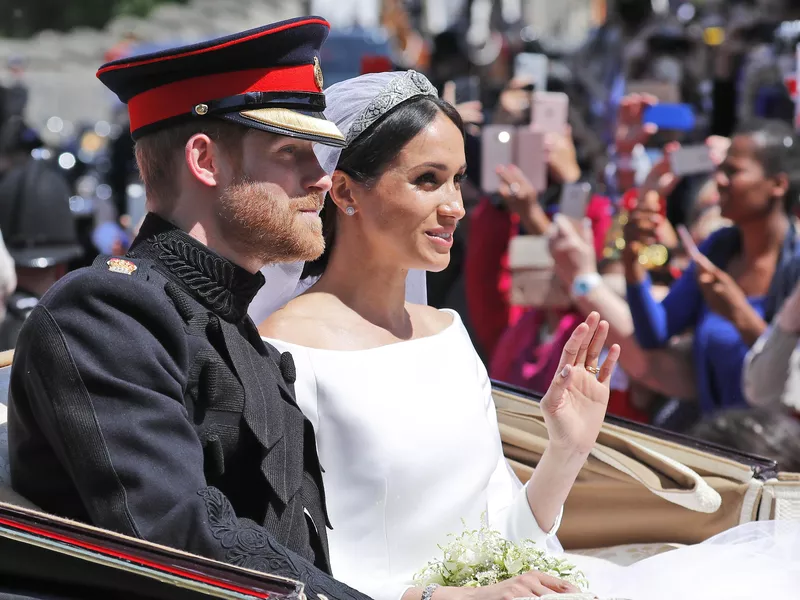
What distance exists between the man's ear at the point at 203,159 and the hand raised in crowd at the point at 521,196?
10.2 feet

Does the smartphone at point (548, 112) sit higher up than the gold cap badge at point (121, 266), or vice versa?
the gold cap badge at point (121, 266)

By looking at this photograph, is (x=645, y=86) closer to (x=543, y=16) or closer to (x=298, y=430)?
(x=298, y=430)

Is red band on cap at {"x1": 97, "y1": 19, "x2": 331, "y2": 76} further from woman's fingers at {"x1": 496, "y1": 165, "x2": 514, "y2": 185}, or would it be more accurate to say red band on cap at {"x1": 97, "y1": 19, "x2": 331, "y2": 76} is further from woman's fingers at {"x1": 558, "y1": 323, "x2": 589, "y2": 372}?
woman's fingers at {"x1": 496, "y1": 165, "x2": 514, "y2": 185}

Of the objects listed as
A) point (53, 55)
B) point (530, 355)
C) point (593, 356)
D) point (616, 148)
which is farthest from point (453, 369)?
point (53, 55)

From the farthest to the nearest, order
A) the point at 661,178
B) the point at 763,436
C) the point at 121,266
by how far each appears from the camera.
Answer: the point at 661,178
the point at 763,436
the point at 121,266

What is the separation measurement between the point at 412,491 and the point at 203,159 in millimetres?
974

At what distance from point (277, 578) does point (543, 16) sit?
29178mm

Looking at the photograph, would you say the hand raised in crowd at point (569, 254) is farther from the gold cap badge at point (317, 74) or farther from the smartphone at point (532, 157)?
the gold cap badge at point (317, 74)

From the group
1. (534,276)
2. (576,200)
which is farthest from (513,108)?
(534,276)

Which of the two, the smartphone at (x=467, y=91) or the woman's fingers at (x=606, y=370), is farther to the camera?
the smartphone at (x=467, y=91)

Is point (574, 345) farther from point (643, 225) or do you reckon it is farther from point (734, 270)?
point (734, 270)

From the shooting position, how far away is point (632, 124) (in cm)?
615

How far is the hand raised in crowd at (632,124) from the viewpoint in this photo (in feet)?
20.0

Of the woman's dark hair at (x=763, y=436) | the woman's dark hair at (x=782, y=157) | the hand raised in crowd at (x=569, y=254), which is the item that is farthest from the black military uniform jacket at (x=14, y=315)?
the woman's dark hair at (x=782, y=157)
